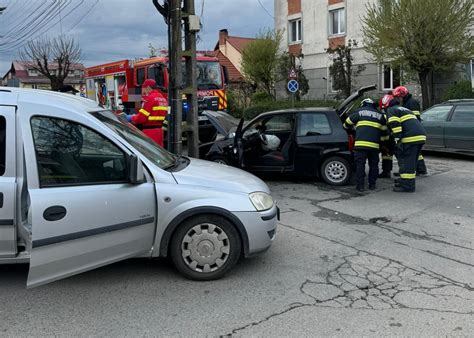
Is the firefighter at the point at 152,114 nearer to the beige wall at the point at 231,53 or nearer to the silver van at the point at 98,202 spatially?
the silver van at the point at 98,202

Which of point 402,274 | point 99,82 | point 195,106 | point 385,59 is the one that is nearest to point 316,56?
point 385,59

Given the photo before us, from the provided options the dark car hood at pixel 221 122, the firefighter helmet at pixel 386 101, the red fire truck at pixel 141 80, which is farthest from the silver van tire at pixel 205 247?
the red fire truck at pixel 141 80

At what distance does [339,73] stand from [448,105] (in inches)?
534

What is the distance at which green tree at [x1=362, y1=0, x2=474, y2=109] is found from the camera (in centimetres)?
1823

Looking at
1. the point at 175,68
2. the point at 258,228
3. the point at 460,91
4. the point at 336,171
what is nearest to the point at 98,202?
the point at 258,228

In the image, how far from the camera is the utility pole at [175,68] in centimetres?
793

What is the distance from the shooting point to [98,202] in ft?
12.9

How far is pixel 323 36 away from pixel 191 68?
2037cm

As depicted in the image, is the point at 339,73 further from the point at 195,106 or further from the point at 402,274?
the point at 402,274

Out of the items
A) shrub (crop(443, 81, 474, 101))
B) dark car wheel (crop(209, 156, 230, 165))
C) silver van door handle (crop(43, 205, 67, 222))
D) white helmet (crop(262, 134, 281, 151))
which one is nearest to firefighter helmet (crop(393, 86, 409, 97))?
white helmet (crop(262, 134, 281, 151))

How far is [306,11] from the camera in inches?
1100

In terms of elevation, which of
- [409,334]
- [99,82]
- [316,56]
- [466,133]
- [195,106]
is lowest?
[409,334]

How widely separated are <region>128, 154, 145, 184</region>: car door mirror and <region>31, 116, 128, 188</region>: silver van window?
0.09 meters

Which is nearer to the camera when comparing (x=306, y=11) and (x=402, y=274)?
(x=402, y=274)
